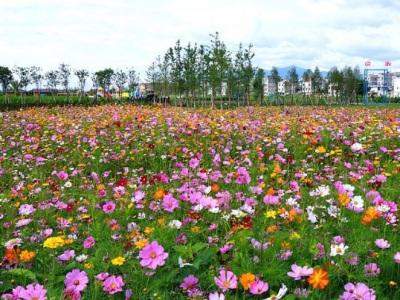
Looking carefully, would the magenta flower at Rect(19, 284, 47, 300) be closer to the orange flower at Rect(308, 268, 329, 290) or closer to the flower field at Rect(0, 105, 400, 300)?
the flower field at Rect(0, 105, 400, 300)

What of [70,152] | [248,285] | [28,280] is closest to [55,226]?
[28,280]

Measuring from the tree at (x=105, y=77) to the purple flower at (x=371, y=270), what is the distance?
140ft

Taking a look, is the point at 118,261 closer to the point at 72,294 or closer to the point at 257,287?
the point at 72,294

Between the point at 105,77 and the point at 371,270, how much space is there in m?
44.9

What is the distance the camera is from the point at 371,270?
166 centimetres

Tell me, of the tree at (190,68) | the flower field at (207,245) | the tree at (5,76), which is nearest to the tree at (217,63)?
the tree at (190,68)

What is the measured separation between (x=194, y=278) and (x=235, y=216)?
0.62 meters

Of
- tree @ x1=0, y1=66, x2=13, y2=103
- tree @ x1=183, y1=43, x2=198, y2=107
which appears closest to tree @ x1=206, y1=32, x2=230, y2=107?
tree @ x1=183, y1=43, x2=198, y2=107

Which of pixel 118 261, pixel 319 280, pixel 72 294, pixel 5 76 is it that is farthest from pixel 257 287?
pixel 5 76

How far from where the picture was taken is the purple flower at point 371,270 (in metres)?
1.66

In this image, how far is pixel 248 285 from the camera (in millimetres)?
1305

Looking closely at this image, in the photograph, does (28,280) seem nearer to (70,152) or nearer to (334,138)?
(70,152)

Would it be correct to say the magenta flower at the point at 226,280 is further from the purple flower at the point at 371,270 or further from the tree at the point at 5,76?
the tree at the point at 5,76

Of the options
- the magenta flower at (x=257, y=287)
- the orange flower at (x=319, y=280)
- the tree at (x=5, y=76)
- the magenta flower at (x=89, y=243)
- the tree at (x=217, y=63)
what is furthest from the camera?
the tree at (x=5, y=76)
